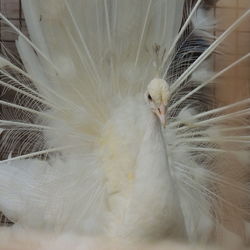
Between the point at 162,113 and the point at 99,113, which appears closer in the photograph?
the point at 162,113

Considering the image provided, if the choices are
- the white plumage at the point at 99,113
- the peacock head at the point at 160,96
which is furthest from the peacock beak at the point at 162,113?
the white plumage at the point at 99,113

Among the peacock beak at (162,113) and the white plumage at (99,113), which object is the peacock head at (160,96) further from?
the white plumage at (99,113)

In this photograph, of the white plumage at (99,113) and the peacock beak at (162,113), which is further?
the white plumage at (99,113)

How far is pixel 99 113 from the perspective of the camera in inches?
65.5

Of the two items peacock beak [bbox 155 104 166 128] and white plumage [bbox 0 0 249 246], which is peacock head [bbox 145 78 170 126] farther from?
white plumage [bbox 0 0 249 246]

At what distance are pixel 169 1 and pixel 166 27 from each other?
0.07 m

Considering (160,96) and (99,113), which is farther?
(99,113)

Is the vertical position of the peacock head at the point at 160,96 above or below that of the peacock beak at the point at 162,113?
above

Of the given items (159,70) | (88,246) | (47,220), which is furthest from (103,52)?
(88,246)

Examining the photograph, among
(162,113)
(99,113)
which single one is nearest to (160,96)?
(162,113)

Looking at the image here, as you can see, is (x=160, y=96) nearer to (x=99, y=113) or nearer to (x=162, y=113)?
(x=162, y=113)

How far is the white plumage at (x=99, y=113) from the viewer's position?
154 cm

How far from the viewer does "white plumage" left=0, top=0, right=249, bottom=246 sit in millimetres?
1538

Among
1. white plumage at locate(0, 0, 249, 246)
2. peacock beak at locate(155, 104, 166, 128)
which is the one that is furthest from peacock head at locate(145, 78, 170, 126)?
white plumage at locate(0, 0, 249, 246)
